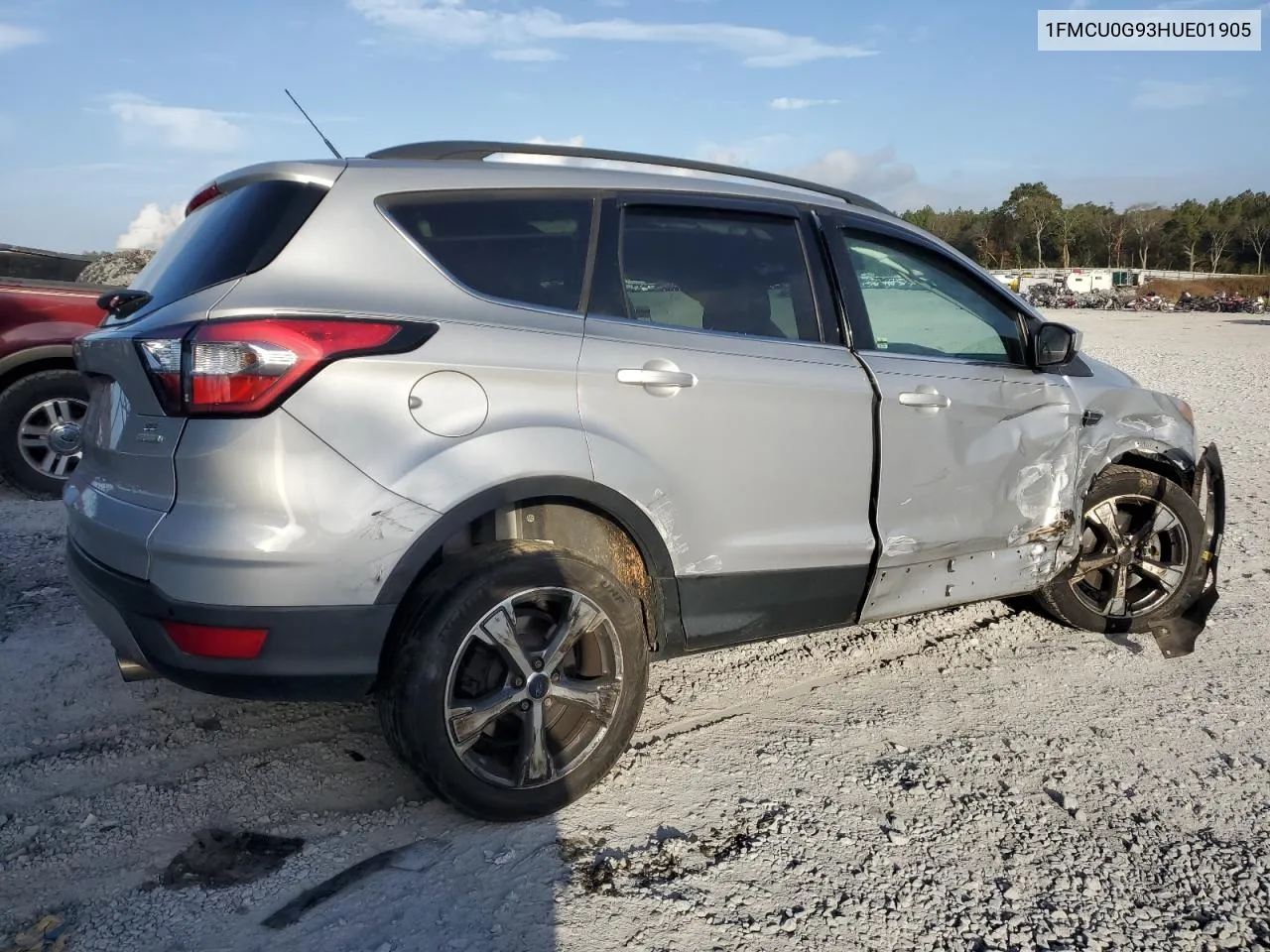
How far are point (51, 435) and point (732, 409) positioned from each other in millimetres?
5535

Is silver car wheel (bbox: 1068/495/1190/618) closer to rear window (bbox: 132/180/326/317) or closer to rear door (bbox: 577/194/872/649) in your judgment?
rear door (bbox: 577/194/872/649)

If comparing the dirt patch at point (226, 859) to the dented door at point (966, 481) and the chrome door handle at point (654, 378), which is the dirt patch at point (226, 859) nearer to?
the chrome door handle at point (654, 378)

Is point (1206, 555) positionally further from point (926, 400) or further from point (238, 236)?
point (238, 236)

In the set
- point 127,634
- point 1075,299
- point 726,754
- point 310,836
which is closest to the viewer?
point 127,634

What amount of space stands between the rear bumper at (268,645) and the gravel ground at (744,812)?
526 mm

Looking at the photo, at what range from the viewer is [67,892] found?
100 inches

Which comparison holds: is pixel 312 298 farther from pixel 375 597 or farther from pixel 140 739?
pixel 140 739

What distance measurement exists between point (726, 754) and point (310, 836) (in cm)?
135

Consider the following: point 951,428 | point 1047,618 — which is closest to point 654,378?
point 951,428

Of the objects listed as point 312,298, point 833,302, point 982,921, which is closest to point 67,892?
point 312,298

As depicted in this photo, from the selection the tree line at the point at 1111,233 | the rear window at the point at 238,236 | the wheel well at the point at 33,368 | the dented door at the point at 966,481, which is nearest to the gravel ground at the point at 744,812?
the dented door at the point at 966,481

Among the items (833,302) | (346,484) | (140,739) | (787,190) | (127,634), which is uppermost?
(787,190)

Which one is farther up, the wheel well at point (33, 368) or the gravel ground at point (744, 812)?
the wheel well at point (33, 368)

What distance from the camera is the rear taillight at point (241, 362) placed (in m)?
2.44
